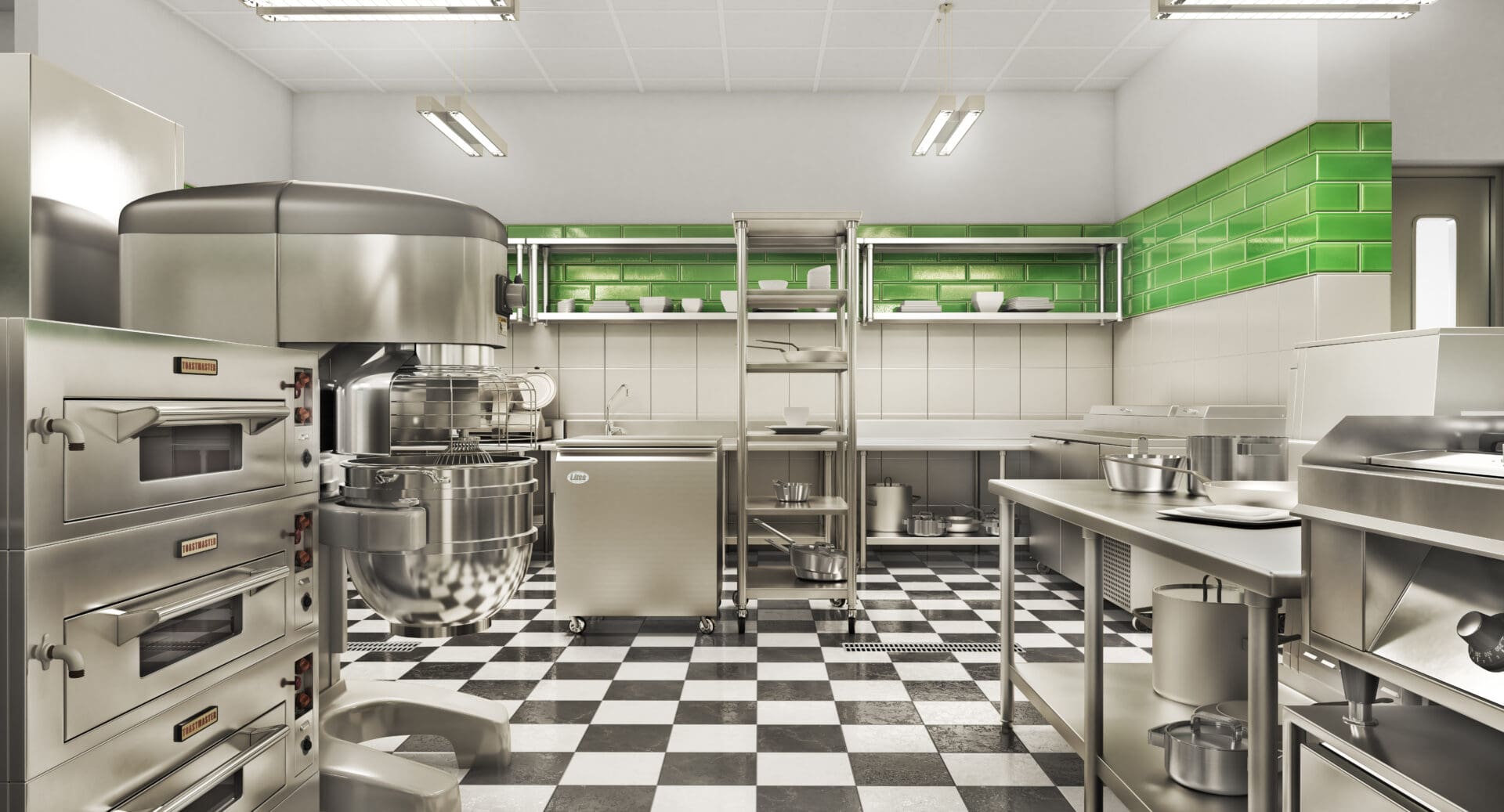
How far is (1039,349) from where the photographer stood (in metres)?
5.35

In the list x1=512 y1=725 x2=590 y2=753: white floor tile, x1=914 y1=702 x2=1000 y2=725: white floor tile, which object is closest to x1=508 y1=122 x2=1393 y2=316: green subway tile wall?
x1=914 y1=702 x2=1000 y2=725: white floor tile

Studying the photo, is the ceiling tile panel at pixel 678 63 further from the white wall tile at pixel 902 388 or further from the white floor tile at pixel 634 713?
the white floor tile at pixel 634 713

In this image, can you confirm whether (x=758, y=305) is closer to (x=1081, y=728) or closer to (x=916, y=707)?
(x=916, y=707)

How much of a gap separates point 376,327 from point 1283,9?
11.3ft

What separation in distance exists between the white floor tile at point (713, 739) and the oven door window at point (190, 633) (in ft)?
4.17

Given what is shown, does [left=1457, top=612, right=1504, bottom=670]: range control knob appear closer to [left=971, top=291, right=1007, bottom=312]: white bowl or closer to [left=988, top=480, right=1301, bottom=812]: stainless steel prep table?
[left=988, top=480, right=1301, bottom=812]: stainless steel prep table

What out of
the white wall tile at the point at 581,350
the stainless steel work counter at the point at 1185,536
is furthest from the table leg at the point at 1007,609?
the white wall tile at the point at 581,350

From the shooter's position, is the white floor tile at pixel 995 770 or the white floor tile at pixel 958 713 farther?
the white floor tile at pixel 958 713

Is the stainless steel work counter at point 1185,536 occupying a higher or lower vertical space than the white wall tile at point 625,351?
lower

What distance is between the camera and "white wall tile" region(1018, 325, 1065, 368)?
535cm

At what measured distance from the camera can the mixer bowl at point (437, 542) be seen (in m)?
1.56

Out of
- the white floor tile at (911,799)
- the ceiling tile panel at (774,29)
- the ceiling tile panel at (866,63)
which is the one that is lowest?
the white floor tile at (911,799)

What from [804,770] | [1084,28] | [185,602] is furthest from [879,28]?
[185,602]

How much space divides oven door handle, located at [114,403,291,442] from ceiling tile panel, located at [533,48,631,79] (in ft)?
12.7
